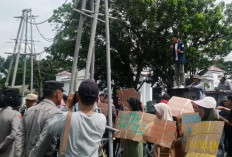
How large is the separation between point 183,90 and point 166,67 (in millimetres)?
12642

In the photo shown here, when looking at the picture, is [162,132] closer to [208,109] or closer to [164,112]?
[164,112]

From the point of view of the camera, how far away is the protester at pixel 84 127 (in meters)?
3.12

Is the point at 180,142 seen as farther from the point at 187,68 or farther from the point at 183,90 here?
the point at 187,68

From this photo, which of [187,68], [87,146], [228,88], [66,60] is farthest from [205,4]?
[87,146]

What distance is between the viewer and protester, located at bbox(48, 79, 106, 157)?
312cm

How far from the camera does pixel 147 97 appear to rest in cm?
4178

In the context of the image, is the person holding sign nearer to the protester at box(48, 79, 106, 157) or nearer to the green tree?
the protester at box(48, 79, 106, 157)

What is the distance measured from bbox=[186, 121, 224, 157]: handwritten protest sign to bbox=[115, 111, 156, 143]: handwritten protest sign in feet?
4.32

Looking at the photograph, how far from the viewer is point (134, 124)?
6152 millimetres

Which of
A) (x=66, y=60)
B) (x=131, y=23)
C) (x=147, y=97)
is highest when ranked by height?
(x=131, y=23)

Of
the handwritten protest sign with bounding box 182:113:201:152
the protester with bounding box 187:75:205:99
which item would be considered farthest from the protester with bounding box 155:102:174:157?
the protester with bounding box 187:75:205:99

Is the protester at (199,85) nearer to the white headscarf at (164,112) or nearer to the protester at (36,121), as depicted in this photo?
the white headscarf at (164,112)

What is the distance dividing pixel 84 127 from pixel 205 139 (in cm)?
201

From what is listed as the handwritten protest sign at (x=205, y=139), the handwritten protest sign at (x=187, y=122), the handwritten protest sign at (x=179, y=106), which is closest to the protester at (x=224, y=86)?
the handwritten protest sign at (x=179, y=106)
